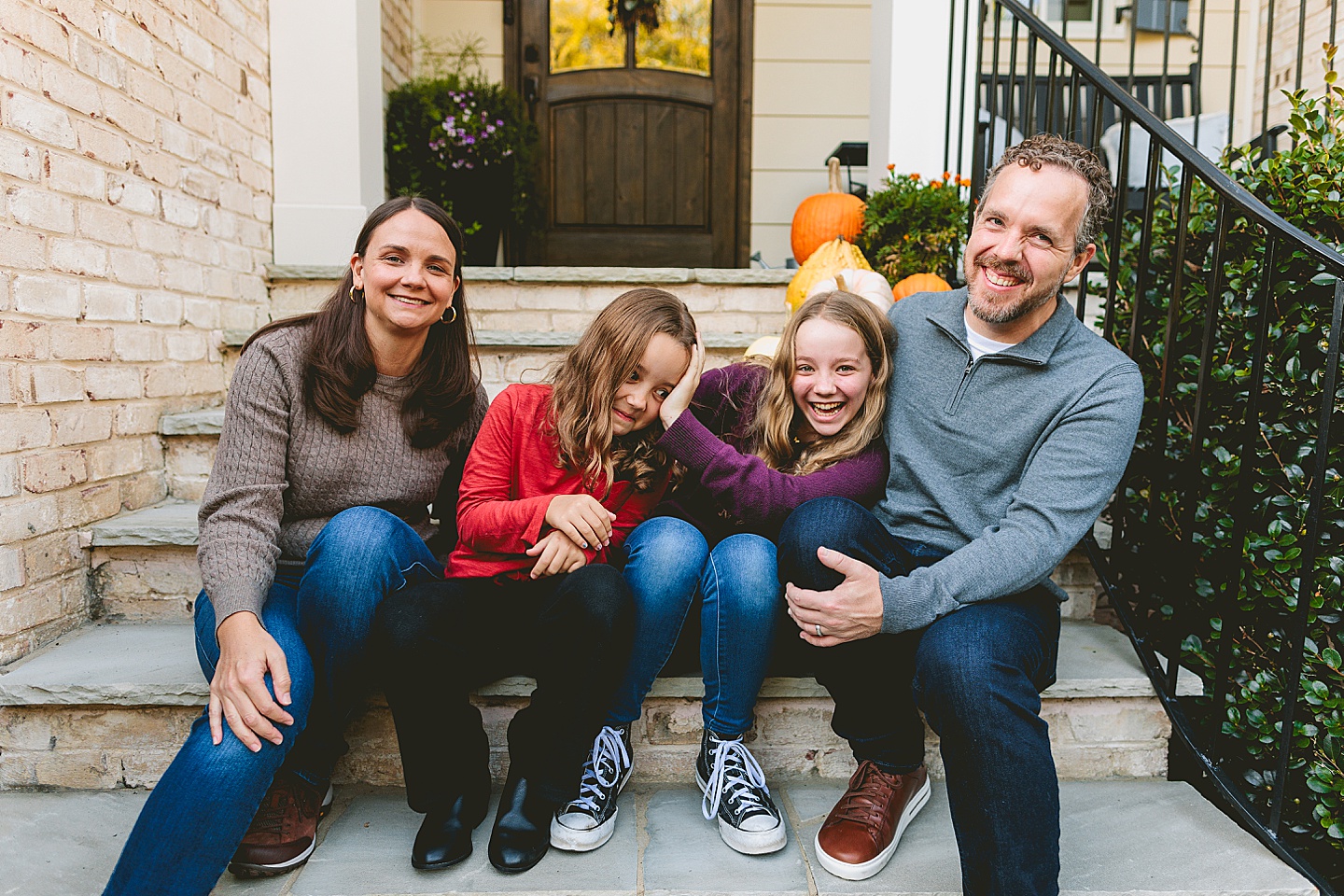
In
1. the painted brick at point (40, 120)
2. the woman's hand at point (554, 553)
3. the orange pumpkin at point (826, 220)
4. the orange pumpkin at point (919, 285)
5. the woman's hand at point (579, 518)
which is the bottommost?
the woman's hand at point (554, 553)

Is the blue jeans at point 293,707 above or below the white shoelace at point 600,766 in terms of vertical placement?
above

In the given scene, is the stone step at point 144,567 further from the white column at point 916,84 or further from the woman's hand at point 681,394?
the white column at point 916,84

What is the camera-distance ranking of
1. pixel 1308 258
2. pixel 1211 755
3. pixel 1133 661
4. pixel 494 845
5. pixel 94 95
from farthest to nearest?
pixel 94 95, pixel 1133 661, pixel 1211 755, pixel 1308 258, pixel 494 845

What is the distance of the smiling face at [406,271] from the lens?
1.44 meters

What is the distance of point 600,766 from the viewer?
4.54ft

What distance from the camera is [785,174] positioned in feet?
13.9

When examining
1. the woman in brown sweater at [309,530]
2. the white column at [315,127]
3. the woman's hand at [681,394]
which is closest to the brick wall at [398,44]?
the white column at [315,127]

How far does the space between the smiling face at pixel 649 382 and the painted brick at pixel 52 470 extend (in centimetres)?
108

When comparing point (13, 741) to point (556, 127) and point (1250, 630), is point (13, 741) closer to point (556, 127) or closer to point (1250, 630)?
point (1250, 630)

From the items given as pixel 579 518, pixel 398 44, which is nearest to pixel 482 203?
pixel 398 44

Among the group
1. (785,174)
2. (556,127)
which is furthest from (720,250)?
(556,127)

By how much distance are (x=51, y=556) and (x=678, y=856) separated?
129cm

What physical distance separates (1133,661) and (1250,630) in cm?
21

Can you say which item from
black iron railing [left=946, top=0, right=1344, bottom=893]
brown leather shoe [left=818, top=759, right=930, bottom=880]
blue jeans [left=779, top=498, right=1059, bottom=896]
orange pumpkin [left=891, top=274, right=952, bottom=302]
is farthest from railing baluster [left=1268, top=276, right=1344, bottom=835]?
orange pumpkin [left=891, top=274, right=952, bottom=302]
